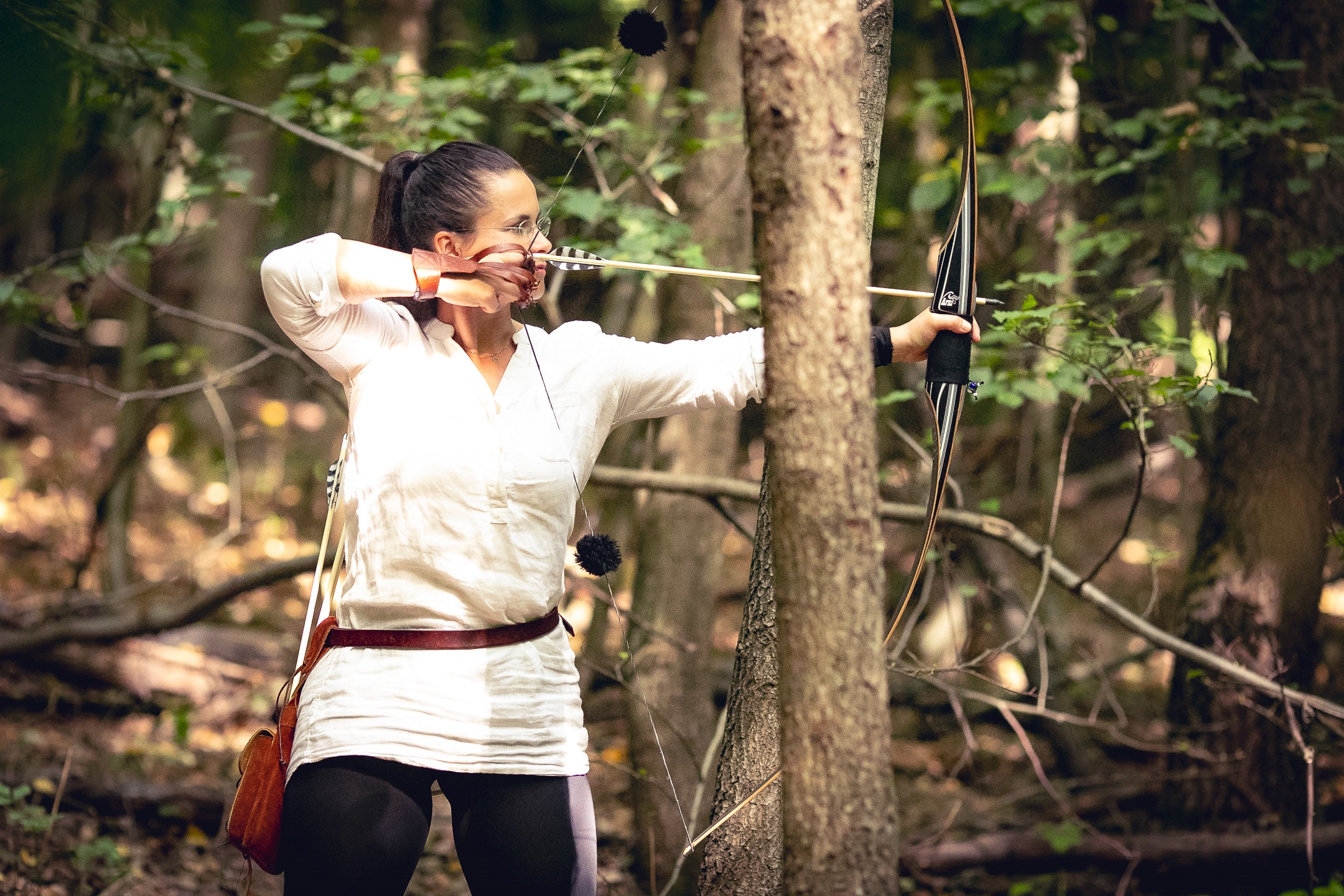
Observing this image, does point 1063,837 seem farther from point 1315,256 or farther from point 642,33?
point 642,33

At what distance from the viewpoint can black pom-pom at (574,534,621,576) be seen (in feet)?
5.30

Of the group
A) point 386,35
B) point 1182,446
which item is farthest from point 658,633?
point 386,35

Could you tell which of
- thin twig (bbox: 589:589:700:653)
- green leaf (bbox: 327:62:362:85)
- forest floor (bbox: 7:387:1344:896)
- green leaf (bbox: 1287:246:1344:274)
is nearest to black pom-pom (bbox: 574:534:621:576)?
forest floor (bbox: 7:387:1344:896)

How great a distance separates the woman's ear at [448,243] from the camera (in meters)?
1.62

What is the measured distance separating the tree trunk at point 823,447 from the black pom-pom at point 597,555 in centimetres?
47

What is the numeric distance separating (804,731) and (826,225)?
61 cm

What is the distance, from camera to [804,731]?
3.96 ft

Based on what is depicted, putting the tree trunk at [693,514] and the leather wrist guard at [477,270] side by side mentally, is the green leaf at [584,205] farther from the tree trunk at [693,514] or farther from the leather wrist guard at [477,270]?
the leather wrist guard at [477,270]

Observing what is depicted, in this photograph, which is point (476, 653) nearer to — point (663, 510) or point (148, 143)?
point (663, 510)

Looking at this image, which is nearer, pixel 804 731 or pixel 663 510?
pixel 804 731

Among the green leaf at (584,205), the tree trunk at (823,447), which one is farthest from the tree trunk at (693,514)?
the tree trunk at (823,447)

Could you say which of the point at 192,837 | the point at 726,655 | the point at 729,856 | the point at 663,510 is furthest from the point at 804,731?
the point at 726,655

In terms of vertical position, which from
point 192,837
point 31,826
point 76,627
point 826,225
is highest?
point 826,225

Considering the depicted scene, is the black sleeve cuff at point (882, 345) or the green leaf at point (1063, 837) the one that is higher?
the black sleeve cuff at point (882, 345)
